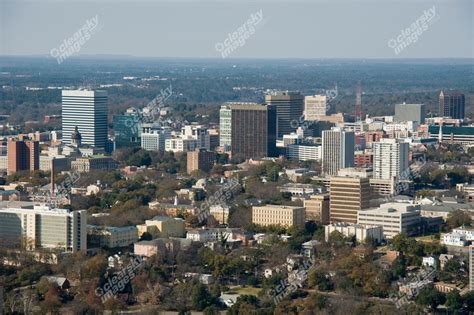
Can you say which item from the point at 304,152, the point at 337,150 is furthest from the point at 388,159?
the point at 304,152

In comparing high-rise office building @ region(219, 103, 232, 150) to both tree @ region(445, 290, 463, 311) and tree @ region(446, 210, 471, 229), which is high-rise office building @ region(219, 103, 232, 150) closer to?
tree @ region(446, 210, 471, 229)

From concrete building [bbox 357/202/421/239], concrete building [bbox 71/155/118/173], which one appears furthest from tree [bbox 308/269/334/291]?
concrete building [bbox 71/155/118/173]

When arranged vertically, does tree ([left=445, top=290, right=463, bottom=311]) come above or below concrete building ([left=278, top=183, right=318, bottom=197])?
below

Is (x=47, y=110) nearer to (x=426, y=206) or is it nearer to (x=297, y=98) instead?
(x=297, y=98)

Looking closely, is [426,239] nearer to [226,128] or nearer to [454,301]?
[454,301]

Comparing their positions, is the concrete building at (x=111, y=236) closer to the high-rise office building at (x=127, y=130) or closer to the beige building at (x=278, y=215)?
the beige building at (x=278, y=215)

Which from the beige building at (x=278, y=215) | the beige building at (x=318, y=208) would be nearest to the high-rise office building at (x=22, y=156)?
the beige building at (x=318, y=208)

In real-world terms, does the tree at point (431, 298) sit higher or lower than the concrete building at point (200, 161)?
lower
